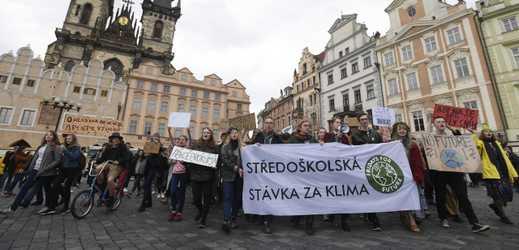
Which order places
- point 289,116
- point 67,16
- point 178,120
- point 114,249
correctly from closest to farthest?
point 114,249, point 178,120, point 289,116, point 67,16

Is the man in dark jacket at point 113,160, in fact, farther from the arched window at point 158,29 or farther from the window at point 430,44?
the arched window at point 158,29

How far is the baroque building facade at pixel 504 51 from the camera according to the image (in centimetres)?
1527

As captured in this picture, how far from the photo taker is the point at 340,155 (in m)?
4.35

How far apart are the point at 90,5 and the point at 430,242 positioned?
60973 mm

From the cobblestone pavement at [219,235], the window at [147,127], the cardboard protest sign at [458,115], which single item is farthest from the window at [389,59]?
the window at [147,127]

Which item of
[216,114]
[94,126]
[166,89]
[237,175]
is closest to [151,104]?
[166,89]

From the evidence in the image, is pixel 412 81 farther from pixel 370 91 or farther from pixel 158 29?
pixel 158 29

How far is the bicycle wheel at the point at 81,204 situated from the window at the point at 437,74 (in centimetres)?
2443

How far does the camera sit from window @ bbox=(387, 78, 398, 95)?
2132 cm

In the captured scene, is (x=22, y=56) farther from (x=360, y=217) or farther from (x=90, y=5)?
(x=360, y=217)

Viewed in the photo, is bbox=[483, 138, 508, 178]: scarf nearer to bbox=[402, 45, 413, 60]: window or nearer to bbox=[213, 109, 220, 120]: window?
bbox=[402, 45, 413, 60]: window

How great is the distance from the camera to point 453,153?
4305 millimetres

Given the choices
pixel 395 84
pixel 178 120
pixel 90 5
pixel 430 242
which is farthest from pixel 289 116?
pixel 90 5

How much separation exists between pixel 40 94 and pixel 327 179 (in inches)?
1351
